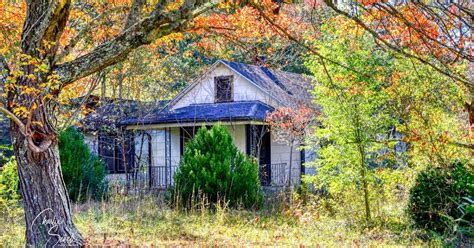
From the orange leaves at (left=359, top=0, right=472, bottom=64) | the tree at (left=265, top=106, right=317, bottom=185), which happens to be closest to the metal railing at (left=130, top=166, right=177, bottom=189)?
the tree at (left=265, top=106, right=317, bottom=185)

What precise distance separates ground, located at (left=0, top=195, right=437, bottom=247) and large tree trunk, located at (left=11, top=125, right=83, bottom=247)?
745 mm

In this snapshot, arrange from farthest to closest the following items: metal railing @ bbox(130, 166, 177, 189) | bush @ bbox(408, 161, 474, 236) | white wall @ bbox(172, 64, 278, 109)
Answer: white wall @ bbox(172, 64, 278, 109)
metal railing @ bbox(130, 166, 177, 189)
bush @ bbox(408, 161, 474, 236)

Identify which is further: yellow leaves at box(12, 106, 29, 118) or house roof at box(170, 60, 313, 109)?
house roof at box(170, 60, 313, 109)

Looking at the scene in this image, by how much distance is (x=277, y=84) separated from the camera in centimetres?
1759

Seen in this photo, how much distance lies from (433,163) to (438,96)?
103 centimetres

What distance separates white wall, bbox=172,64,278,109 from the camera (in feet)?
55.5

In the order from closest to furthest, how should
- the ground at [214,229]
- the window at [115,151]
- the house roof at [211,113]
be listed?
the ground at [214,229], the house roof at [211,113], the window at [115,151]

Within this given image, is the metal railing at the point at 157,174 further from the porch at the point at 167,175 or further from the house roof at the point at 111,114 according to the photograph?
the house roof at the point at 111,114

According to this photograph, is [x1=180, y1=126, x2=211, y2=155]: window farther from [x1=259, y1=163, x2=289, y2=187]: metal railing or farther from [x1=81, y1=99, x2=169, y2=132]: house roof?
[x1=259, y1=163, x2=289, y2=187]: metal railing

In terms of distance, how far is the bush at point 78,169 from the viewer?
1257 cm

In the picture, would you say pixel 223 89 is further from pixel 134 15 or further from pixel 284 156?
pixel 134 15

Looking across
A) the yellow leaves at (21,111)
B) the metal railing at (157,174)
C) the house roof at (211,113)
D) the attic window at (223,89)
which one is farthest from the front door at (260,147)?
the yellow leaves at (21,111)

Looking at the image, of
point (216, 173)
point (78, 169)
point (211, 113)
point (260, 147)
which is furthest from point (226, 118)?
point (78, 169)

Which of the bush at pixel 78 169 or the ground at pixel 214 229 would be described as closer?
the ground at pixel 214 229
